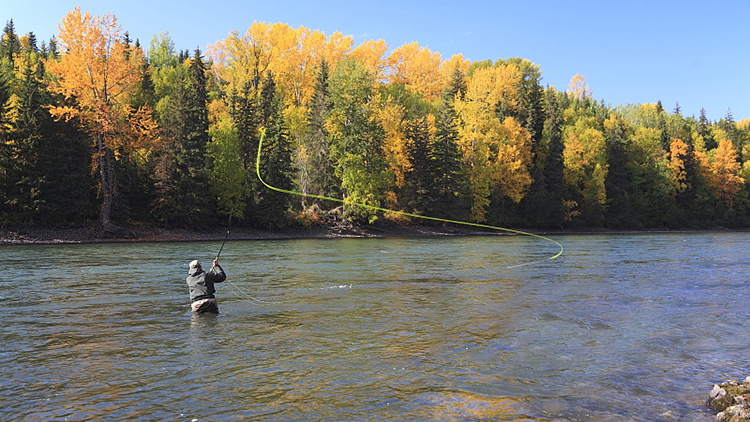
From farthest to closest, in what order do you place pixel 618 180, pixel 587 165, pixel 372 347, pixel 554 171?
pixel 618 180, pixel 587 165, pixel 554 171, pixel 372 347

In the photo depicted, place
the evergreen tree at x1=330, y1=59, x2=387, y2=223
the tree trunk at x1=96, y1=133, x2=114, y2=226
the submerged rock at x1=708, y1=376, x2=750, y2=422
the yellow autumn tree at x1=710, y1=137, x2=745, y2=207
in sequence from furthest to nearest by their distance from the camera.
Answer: the yellow autumn tree at x1=710, y1=137, x2=745, y2=207
the evergreen tree at x1=330, y1=59, x2=387, y2=223
the tree trunk at x1=96, y1=133, x2=114, y2=226
the submerged rock at x1=708, y1=376, x2=750, y2=422

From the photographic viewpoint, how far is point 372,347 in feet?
36.8

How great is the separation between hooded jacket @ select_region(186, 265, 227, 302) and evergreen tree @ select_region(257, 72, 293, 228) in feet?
130

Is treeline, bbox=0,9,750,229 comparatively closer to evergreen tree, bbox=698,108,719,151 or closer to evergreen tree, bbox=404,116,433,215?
evergreen tree, bbox=404,116,433,215

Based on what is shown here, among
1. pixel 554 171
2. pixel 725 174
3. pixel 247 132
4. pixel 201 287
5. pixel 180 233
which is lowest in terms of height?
pixel 201 287

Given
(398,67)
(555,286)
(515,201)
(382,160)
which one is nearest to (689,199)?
(515,201)

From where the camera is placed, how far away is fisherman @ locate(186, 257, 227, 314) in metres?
14.2

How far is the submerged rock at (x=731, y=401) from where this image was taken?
698 cm

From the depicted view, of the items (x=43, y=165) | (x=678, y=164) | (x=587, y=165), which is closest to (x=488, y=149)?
(x=587, y=165)

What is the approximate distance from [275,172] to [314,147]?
601 cm

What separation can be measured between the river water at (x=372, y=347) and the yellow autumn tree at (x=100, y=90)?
930 inches

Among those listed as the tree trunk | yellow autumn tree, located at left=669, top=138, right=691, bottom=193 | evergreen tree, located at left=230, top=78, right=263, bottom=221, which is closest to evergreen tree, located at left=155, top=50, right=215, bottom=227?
evergreen tree, located at left=230, top=78, right=263, bottom=221

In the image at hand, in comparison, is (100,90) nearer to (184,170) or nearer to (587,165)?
(184,170)

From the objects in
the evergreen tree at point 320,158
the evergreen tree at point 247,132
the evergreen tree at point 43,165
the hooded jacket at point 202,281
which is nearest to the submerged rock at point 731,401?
the hooded jacket at point 202,281
